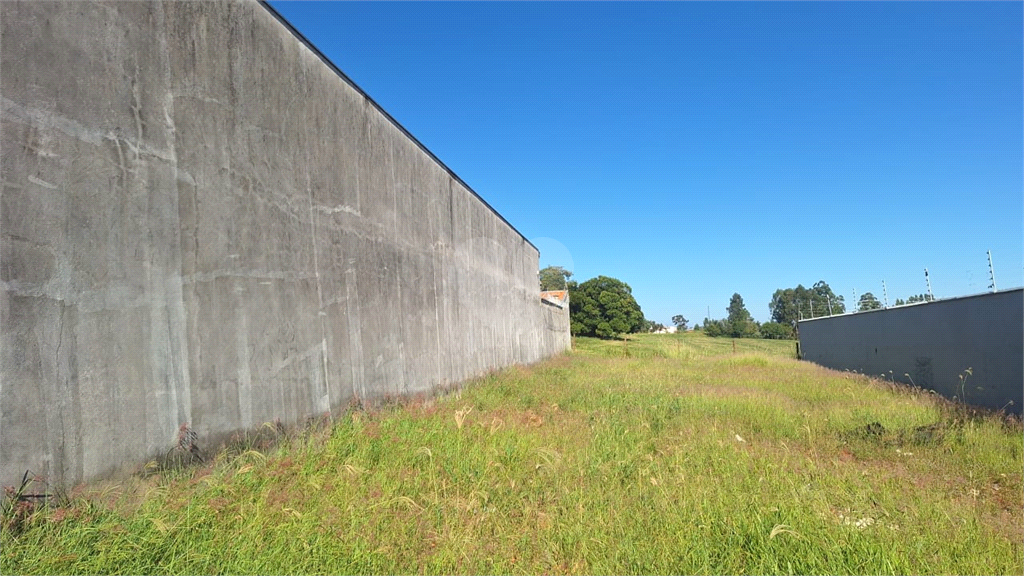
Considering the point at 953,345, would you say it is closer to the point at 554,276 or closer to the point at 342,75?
the point at 342,75

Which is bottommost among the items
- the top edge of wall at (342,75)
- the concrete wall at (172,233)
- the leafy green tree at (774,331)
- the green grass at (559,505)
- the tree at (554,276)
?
the leafy green tree at (774,331)

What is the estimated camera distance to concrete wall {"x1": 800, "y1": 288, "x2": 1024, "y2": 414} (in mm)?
7004

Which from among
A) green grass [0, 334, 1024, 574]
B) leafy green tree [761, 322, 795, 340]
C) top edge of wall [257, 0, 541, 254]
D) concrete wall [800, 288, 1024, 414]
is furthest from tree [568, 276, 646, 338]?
leafy green tree [761, 322, 795, 340]

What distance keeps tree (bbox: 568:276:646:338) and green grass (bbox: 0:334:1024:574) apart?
38013mm

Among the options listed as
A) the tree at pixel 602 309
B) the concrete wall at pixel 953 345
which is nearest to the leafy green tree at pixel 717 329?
the tree at pixel 602 309

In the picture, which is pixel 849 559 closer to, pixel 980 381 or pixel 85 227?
pixel 85 227

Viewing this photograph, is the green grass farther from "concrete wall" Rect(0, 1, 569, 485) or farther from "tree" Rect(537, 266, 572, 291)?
"tree" Rect(537, 266, 572, 291)

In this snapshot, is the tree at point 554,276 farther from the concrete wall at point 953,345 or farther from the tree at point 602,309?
the concrete wall at point 953,345

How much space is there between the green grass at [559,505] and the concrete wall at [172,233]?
46cm

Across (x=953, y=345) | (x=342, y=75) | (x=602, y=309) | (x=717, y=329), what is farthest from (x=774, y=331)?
(x=342, y=75)

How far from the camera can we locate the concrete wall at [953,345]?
700 cm

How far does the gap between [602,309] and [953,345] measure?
35.3 meters

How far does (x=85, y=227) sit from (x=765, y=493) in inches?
178

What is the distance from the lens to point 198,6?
352cm
